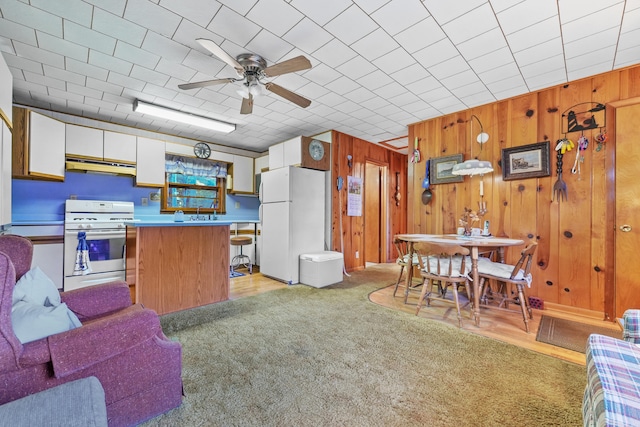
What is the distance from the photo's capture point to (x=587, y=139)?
9.25 ft

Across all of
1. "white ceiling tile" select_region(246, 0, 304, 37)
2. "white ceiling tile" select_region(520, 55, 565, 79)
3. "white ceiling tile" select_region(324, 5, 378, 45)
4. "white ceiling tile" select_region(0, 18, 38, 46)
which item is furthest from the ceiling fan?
"white ceiling tile" select_region(520, 55, 565, 79)

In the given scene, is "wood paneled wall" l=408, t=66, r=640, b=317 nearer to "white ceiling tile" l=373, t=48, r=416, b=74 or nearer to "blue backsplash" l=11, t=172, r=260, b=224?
"white ceiling tile" l=373, t=48, r=416, b=74

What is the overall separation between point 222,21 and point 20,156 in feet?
10.8

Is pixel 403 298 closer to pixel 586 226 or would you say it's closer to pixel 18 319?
pixel 586 226

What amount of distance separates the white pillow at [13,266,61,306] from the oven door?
8.89ft

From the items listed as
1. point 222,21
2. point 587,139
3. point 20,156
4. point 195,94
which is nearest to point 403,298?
point 587,139

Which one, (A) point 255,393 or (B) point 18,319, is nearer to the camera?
(B) point 18,319

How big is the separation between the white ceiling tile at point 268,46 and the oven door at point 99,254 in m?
3.28

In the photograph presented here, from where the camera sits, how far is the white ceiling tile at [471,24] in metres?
1.99

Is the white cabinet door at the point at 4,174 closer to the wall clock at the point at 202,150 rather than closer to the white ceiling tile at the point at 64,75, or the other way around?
the white ceiling tile at the point at 64,75

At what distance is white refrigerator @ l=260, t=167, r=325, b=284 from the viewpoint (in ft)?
13.3

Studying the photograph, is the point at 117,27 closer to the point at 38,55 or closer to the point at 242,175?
the point at 38,55

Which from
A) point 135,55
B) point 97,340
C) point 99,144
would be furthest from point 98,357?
point 99,144

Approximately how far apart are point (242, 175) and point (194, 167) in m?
0.95
